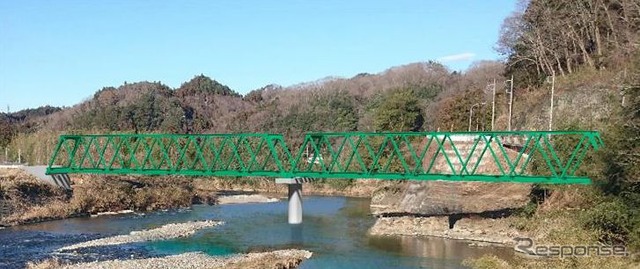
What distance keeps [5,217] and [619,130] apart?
120ft

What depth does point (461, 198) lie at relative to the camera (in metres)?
39.1

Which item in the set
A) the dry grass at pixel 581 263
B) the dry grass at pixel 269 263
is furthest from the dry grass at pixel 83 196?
the dry grass at pixel 581 263

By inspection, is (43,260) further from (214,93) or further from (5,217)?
(214,93)

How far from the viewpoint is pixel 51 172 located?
43.8m

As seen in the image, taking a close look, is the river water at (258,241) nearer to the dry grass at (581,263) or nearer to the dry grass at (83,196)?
the dry grass at (83,196)

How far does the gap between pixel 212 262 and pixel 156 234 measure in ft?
34.2

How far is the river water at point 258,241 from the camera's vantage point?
29938mm

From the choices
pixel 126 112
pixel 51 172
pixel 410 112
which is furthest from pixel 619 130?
pixel 126 112

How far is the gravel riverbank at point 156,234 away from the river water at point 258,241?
0.85 m

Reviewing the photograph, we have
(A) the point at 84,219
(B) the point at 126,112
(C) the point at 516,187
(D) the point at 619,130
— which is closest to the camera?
(D) the point at 619,130

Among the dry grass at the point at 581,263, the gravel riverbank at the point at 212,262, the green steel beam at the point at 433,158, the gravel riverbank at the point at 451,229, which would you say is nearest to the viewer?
the dry grass at the point at 581,263

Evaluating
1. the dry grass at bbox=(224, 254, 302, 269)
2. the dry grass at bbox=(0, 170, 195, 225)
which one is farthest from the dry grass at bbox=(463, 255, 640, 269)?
the dry grass at bbox=(0, 170, 195, 225)

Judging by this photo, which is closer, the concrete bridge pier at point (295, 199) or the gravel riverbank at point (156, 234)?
the gravel riverbank at point (156, 234)

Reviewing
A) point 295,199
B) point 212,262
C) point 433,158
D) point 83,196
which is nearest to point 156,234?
point 295,199
